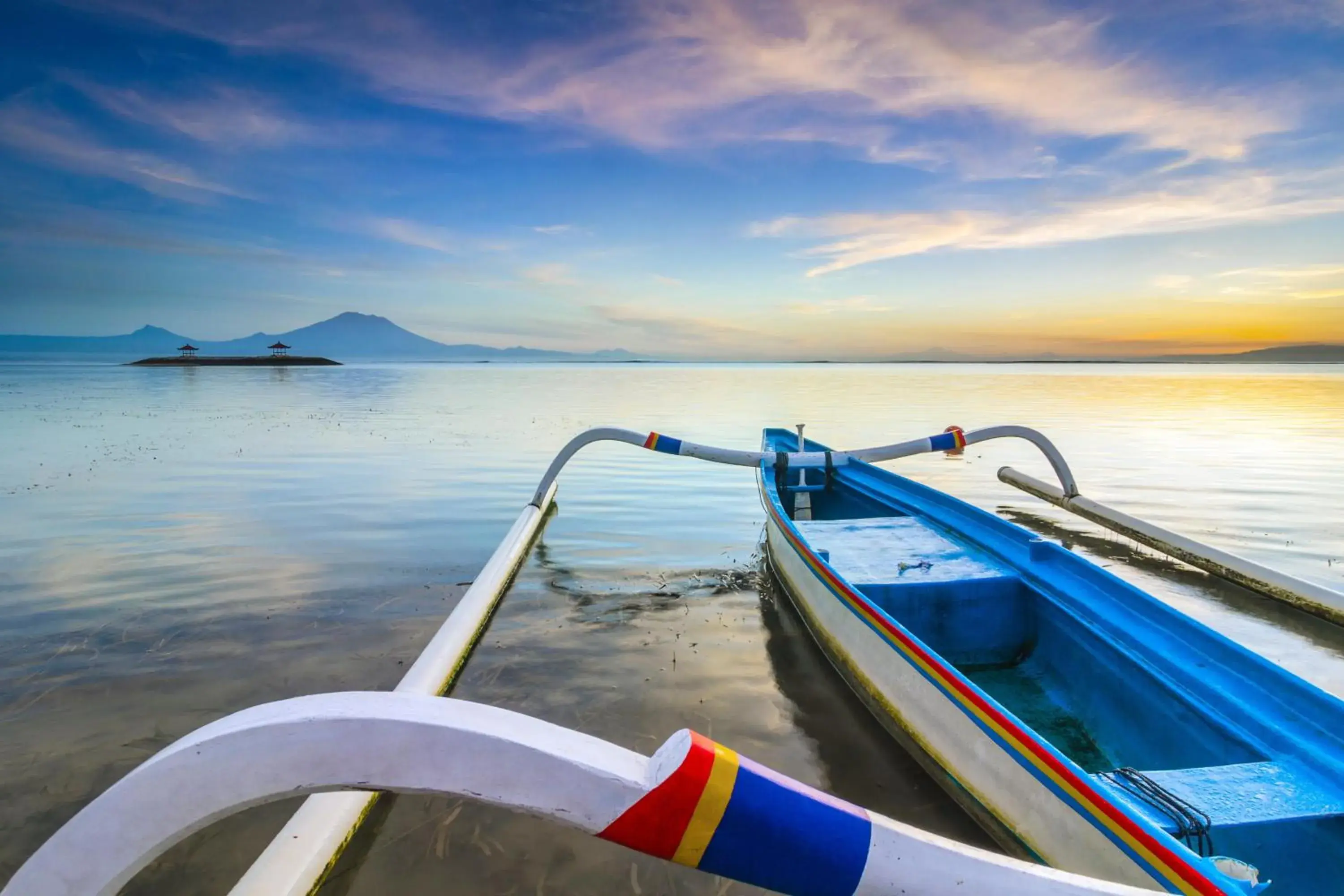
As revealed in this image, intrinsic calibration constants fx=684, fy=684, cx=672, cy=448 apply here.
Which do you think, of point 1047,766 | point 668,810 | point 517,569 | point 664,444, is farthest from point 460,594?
point 668,810

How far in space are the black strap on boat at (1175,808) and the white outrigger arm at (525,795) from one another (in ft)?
5.64

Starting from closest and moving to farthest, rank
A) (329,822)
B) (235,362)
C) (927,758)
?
(329,822), (927,758), (235,362)

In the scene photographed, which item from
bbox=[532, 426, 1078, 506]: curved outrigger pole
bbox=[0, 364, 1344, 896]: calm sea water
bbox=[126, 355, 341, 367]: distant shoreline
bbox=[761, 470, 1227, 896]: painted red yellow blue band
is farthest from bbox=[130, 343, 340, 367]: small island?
bbox=[761, 470, 1227, 896]: painted red yellow blue band

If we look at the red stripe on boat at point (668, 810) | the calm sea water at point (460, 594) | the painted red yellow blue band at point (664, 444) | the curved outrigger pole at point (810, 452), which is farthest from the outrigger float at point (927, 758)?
the painted red yellow blue band at point (664, 444)

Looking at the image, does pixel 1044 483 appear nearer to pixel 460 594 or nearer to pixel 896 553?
pixel 896 553

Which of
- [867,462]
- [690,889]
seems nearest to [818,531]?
[867,462]

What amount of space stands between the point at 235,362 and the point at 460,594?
450 ft

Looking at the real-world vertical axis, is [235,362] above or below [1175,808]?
above

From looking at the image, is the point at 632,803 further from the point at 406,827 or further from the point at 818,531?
the point at 818,531

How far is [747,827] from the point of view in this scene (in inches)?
55.1

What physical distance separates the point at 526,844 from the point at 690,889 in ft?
3.12

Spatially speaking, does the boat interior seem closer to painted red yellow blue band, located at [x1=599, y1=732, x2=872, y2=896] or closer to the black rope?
painted red yellow blue band, located at [x1=599, y1=732, x2=872, y2=896]

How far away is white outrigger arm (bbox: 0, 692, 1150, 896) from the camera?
50.4 inches

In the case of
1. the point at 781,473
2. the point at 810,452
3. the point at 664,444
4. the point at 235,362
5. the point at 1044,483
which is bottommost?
the point at 1044,483
